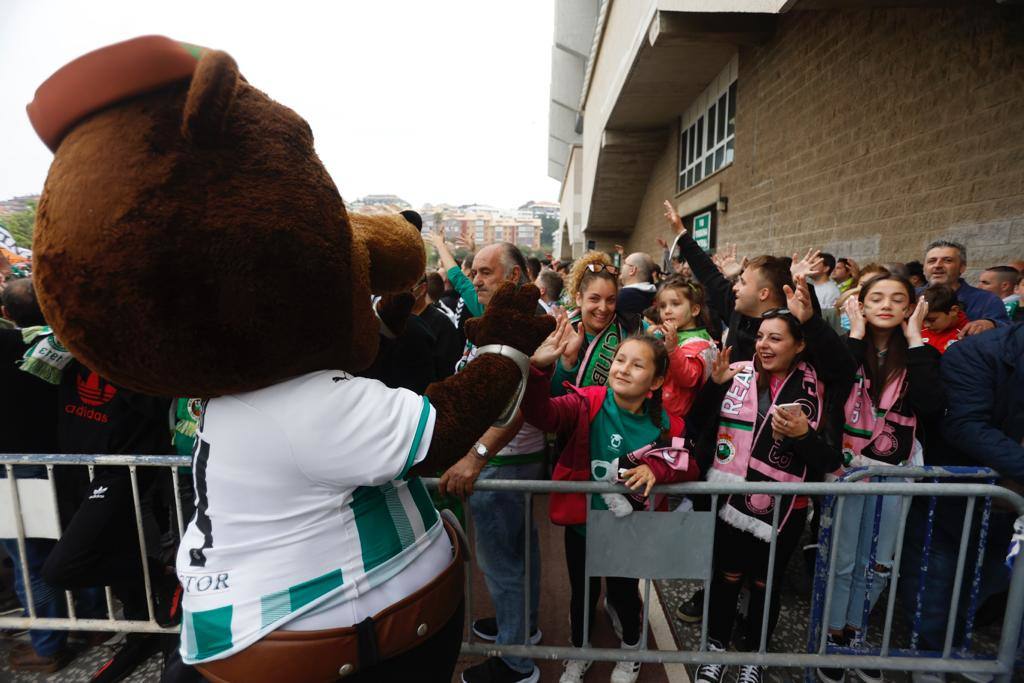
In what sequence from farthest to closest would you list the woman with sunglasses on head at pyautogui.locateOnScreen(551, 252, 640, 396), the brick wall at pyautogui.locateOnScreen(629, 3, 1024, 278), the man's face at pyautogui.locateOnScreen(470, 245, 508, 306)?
1. the brick wall at pyautogui.locateOnScreen(629, 3, 1024, 278)
2. the man's face at pyautogui.locateOnScreen(470, 245, 508, 306)
3. the woman with sunglasses on head at pyautogui.locateOnScreen(551, 252, 640, 396)

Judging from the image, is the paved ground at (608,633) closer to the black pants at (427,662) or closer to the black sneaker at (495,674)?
the black sneaker at (495,674)

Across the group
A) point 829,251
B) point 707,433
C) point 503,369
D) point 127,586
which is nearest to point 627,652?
point 707,433

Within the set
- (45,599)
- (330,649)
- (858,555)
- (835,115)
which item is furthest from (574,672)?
(835,115)

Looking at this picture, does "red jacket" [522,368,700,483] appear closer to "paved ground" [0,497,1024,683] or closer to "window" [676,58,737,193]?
"paved ground" [0,497,1024,683]

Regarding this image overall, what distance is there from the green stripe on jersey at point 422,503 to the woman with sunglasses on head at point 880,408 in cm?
195

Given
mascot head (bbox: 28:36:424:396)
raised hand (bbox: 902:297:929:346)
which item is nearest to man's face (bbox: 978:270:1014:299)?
raised hand (bbox: 902:297:929:346)

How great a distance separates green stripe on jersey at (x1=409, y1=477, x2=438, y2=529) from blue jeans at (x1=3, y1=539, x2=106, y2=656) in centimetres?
221

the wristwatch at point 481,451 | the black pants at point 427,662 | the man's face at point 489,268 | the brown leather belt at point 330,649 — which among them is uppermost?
the man's face at point 489,268

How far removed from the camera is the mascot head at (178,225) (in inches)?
36.7

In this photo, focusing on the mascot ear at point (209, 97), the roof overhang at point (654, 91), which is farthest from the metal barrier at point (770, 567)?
the roof overhang at point (654, 91)

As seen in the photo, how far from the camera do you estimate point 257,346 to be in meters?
1.03

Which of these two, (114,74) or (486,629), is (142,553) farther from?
(114,74)

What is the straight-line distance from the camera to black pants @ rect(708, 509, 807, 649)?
2352 mm

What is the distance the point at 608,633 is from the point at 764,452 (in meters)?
1.21
